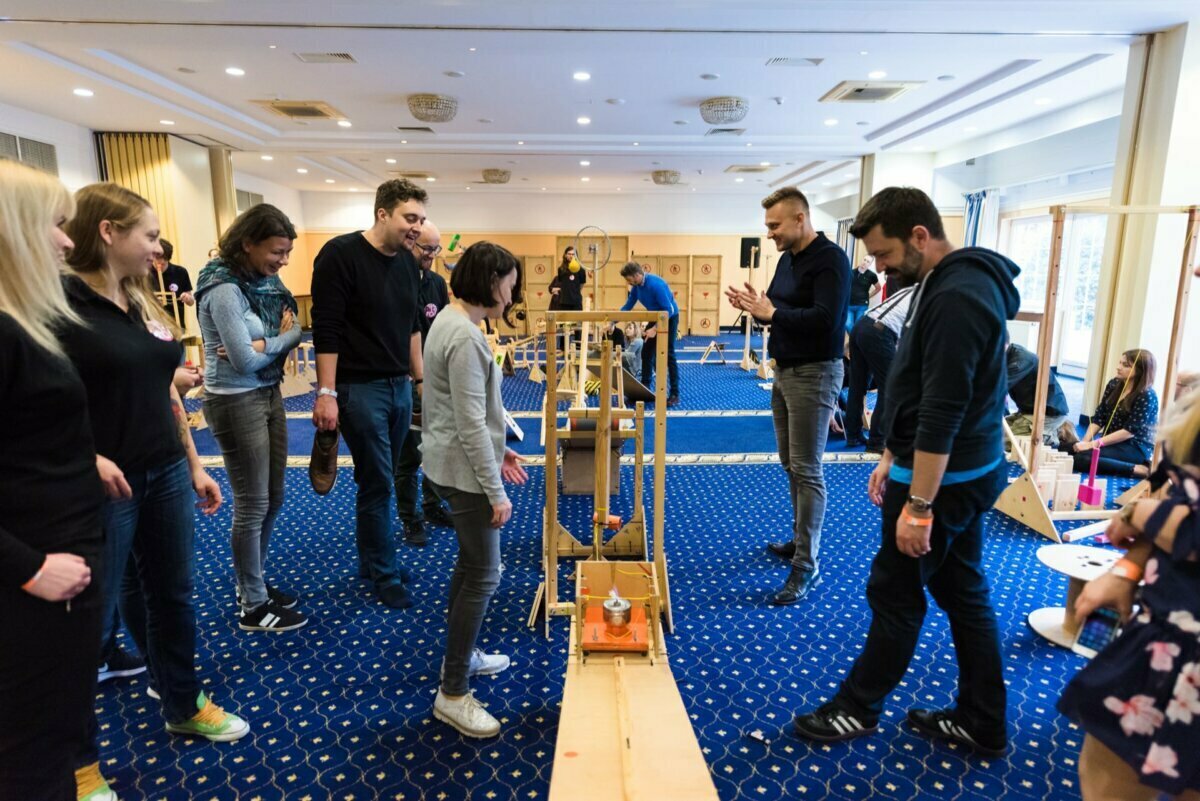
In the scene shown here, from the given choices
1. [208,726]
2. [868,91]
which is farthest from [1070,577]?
[868,91]

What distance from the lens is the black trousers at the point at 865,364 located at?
443cm

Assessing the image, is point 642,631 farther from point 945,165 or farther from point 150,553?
point 945,165

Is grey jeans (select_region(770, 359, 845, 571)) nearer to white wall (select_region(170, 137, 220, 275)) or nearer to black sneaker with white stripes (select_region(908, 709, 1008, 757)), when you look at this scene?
black sneaker with white stripes (select_region(908, 709, 1008, 757))

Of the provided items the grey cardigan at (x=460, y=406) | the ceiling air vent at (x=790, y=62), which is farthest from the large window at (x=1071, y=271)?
the grey cardigan at (x=460, y=406)

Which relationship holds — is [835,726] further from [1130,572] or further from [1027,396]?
[1027,396]

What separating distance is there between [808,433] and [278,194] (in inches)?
582

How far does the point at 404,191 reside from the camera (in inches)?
95.7

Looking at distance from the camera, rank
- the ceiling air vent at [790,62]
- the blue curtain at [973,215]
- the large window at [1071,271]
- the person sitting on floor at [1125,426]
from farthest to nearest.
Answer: the blue curtain at [973,215] < the large window at [1071,271] < the ceiling air vent at [790,62] < the person sitting on floor at [1125,426]

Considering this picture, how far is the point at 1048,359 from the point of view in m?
3.42

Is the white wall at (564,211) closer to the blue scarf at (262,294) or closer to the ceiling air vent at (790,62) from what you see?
the ceiling air vent at (790,62)

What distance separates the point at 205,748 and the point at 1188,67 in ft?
23.1

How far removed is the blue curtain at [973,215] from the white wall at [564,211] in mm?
5661

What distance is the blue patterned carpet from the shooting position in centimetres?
177

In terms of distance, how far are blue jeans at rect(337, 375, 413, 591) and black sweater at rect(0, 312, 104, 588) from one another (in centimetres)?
140
